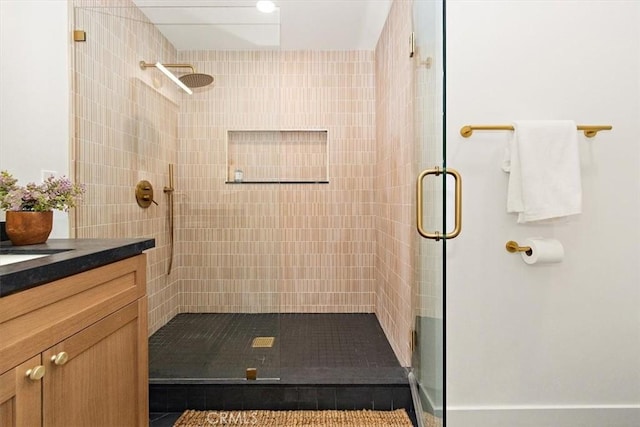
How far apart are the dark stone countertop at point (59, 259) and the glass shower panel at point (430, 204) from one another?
1.01m

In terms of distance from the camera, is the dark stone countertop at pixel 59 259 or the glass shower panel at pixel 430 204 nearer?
the dark stone countertop at pixel 59 259

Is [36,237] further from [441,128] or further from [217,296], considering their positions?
[441,128]

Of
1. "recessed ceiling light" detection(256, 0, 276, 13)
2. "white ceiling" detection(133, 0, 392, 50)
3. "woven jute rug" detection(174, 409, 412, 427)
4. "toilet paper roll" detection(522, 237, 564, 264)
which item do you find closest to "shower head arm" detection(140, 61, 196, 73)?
"white ceiling" detection(133, 0, 392, 50)

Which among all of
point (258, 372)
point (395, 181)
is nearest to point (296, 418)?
point (258, 372)

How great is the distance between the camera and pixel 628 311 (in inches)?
68.7

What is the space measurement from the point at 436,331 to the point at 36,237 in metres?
1.41

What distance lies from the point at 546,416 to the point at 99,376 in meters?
1.84

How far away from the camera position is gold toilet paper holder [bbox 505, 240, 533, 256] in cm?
168

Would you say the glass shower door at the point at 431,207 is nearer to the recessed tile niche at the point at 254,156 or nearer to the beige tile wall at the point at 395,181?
the beige tile wall at the point at 395,181

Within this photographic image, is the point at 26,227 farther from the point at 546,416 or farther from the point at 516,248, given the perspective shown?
the point at 546,416

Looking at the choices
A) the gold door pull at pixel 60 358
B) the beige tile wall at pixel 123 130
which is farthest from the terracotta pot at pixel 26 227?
the beige tile wall at pixel 123 130

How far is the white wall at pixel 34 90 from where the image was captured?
1.58 meters

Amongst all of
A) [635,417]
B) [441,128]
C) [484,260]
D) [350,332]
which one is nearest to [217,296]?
[350,332]

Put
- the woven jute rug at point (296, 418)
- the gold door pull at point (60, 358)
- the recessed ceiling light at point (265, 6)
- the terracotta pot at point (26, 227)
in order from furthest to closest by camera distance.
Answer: the recessed ceiling light at point (265, 6) → the woven jute rug at point (296, 418) → the terracotta pot at point (26, 227) → the gold door pull at point (60, 358)
